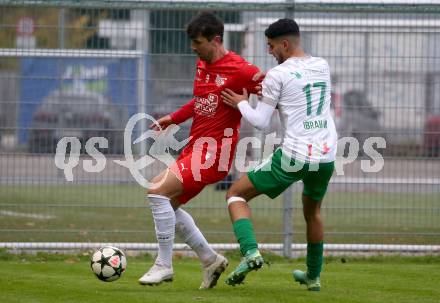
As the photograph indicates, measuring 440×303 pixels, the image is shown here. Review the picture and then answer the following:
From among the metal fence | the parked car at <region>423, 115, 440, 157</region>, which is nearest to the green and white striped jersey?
the metal fence

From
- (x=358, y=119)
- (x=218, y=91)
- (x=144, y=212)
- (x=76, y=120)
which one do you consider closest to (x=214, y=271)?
(x=218, y=91)

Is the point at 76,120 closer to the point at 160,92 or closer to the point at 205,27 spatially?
the point at 160,92

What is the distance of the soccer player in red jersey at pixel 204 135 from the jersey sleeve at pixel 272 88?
403mm

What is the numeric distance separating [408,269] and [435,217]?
5.32 ft

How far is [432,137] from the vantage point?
11.8 meters

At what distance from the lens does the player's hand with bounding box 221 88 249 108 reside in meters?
7.99

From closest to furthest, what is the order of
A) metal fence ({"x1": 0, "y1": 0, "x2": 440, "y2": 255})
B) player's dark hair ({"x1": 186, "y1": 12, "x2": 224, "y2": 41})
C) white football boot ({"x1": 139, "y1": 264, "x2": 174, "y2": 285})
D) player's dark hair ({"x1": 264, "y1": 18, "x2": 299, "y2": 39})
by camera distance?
player's dark hair ({"x1": 264, "y1": 18, "x2": 299, "y2": 39})
player's dark hair ({"x1": 186, "y1": 12, "x2": 224, "y2": 41})
white football boot ({"x1": 139, "y1": 264, "x2": 174, "y2": 285})
metal fence ({"x1": 0, "y1": 0, "x2": 440, "y2": 255})

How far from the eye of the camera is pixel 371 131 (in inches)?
467

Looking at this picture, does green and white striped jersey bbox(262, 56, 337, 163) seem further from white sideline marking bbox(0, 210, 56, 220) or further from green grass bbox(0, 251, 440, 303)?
white sideline marking bbox(0, 210, 56, 220)

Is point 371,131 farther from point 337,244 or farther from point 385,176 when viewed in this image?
point 337,244

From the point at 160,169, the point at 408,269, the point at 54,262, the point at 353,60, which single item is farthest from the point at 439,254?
the point at 54,262

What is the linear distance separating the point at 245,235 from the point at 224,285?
110 cm

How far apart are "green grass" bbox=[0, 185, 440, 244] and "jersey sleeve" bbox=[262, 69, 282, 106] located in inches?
159

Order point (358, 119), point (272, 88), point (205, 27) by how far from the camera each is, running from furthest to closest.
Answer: point (358, 119) → point (205, 27) → point (272, 88)
